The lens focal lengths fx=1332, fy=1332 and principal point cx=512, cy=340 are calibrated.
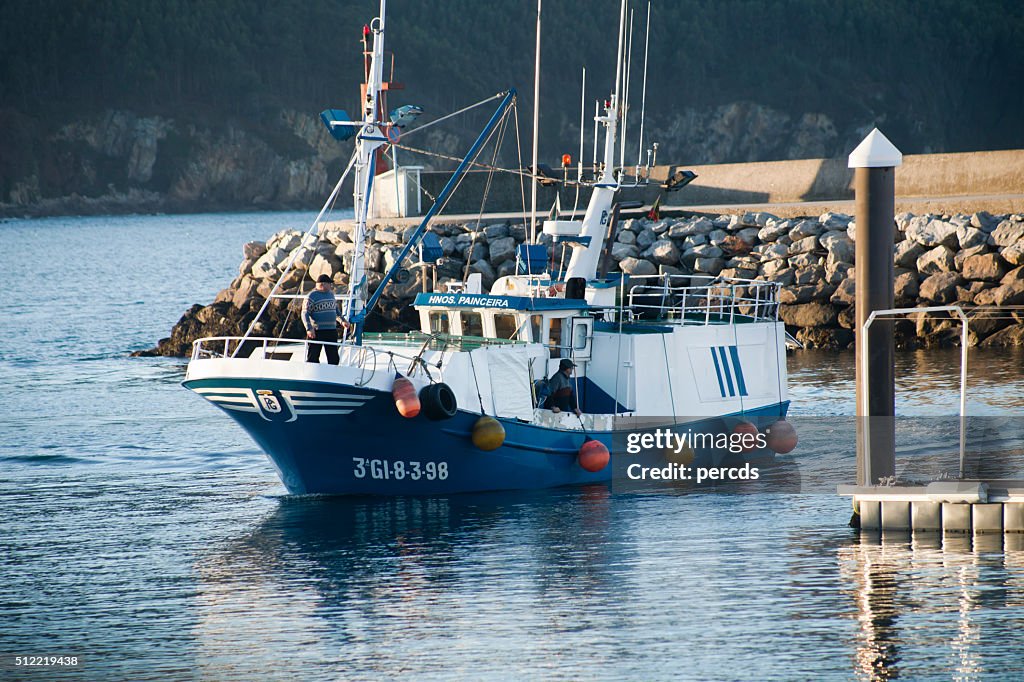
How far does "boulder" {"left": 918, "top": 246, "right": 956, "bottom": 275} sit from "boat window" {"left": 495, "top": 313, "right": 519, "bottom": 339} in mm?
16349

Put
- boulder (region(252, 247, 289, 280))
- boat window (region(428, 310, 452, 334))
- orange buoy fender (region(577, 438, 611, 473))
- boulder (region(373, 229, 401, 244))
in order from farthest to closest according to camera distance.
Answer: boulder (region(252, 247, 289, 280)) → boulder (region(373, 229, 401, 244)) → boat window (region(428, 310, 452, 334)) → orange buoy fender (region(577, 438, 611, 473))

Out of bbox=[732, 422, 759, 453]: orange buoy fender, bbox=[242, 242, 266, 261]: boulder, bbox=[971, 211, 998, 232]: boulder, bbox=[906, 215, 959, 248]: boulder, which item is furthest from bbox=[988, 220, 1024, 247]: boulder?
bbox=[242, 242, 266, 261]: boulder

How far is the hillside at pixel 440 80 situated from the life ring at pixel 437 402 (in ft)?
413

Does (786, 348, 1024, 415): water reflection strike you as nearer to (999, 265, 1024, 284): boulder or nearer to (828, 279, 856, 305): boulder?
(828, 279, 856, 305): boulder

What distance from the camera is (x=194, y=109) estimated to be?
600 ft

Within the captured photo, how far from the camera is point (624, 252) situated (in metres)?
34.9

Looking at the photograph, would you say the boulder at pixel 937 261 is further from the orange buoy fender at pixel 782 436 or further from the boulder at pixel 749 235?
the orange buoy fender at pixel 782 436

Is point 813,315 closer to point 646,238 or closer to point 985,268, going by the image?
point 985,268

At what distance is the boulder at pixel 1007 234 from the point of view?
3170cm

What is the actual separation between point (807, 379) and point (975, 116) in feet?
441

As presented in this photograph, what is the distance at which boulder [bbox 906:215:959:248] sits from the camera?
Answer: 3256cm

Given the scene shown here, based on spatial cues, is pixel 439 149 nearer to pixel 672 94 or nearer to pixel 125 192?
pixel 672 94

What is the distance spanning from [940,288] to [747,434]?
1239 centimetres

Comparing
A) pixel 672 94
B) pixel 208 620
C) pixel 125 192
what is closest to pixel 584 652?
pixel 208 620
